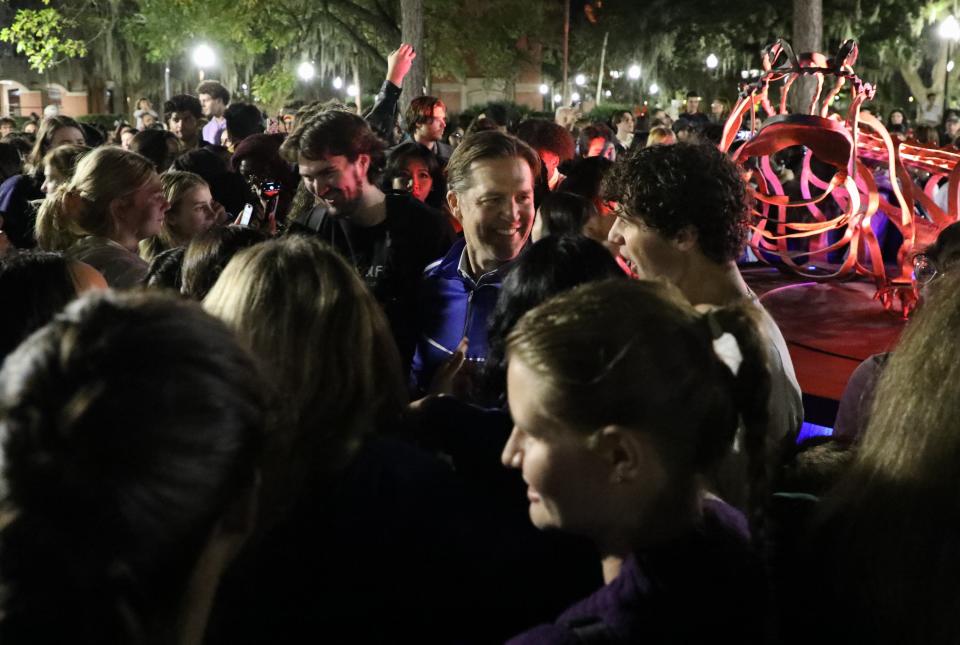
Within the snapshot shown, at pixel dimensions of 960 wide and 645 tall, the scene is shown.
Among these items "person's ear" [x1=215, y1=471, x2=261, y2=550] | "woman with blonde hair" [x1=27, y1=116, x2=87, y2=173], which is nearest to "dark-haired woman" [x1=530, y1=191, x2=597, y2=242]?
"person's ear" [x1=215, y1=471, x2=261, y2=550]

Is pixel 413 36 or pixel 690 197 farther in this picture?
pixel 413 36

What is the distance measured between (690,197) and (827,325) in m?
4.21

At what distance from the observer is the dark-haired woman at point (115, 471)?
1122 millimetres

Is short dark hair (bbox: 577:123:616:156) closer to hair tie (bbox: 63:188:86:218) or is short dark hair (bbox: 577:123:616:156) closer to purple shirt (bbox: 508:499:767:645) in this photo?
hair tie (bbox: 63:188:86:218)

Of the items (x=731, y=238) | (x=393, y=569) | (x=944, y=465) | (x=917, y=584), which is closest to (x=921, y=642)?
(x=917, y=584)

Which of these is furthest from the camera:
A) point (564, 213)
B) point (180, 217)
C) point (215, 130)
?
point (215, 130)

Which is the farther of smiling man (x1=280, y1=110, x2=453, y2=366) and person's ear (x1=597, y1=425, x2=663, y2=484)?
smiling man (x1=280, y1=110, x2=453, y2=366)

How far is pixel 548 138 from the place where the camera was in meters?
7.18

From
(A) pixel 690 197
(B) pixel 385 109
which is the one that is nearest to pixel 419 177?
(B) pixel 385 109

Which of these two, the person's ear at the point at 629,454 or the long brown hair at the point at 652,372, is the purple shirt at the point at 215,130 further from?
the person's ear at the point at 629,454

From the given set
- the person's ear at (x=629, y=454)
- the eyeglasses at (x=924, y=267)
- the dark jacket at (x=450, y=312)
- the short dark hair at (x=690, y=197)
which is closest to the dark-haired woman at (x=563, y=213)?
the dark jacket at (x=450, y=312)

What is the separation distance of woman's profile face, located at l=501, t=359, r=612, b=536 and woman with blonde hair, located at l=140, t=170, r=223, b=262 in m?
3.53

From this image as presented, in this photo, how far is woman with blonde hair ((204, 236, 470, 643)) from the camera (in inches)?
71.8

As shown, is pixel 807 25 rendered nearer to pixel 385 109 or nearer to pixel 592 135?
pixel 592 135
